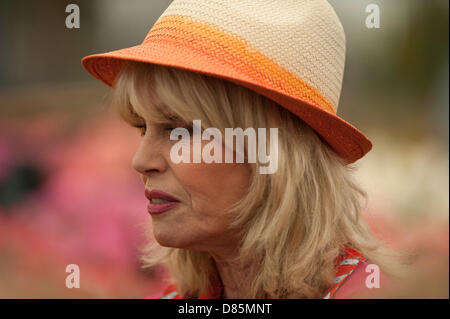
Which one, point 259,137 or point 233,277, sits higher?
point 259,137

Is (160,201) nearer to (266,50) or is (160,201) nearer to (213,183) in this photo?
(213,183)

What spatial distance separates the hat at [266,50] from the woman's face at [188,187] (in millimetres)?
216

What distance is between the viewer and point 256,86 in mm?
1218

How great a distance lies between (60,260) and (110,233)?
40 cm

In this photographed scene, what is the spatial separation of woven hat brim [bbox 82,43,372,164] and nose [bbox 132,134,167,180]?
0.84 ft

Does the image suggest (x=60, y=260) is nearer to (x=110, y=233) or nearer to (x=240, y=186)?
(x=110, y=233)

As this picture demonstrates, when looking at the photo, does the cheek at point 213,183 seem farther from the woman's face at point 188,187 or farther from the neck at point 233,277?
the neck at point 233,277

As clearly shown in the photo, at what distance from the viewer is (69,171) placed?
3176 mm

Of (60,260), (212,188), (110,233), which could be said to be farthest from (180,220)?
(60,260)

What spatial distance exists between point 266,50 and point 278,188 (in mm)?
405

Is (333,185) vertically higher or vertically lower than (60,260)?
higher

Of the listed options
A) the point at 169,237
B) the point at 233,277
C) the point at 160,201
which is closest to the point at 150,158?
the point at 160,201

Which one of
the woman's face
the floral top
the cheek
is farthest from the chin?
the floral top
